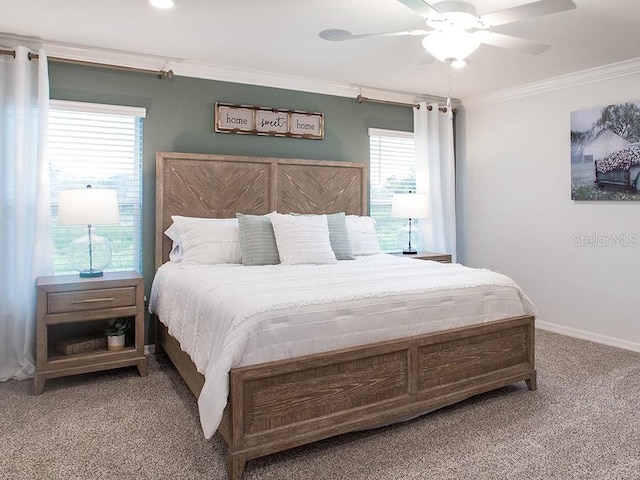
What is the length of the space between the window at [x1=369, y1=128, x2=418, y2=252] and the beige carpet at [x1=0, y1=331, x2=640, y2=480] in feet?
7.78

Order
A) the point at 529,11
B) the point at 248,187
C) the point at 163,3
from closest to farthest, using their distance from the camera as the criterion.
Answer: the point at 529,11 < the point at 163,3 < the point at 248,187

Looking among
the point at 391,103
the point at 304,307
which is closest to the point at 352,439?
the point at 304,307

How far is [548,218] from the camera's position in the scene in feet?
15.4

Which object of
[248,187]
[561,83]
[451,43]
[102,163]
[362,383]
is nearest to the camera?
[362,383]

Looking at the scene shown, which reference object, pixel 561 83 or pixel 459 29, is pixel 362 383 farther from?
pixel 561 83

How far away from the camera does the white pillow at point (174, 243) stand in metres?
3.80

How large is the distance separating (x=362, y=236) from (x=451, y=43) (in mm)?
2067

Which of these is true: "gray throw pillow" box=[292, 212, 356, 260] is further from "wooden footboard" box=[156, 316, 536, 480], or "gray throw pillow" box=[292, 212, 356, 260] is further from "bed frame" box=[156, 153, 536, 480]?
"wooden footboard" box=[156, 316, 536, 480]

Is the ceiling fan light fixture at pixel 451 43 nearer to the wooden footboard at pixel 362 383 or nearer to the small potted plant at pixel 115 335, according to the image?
the wooden footboard at pixel 362 383

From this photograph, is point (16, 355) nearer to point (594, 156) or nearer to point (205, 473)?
point (205, 473)

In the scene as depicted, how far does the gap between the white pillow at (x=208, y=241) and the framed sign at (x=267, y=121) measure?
3.22ft

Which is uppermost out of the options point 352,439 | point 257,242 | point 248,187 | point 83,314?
point 248,187

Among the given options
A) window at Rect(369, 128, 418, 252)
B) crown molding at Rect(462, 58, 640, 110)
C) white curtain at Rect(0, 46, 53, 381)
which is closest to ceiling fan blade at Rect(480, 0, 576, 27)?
A: crown molding at Rect(462, 58, 640, 110)

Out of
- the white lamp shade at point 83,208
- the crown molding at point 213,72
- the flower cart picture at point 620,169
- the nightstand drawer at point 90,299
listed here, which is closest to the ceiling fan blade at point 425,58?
the crown molding at point 213,72
